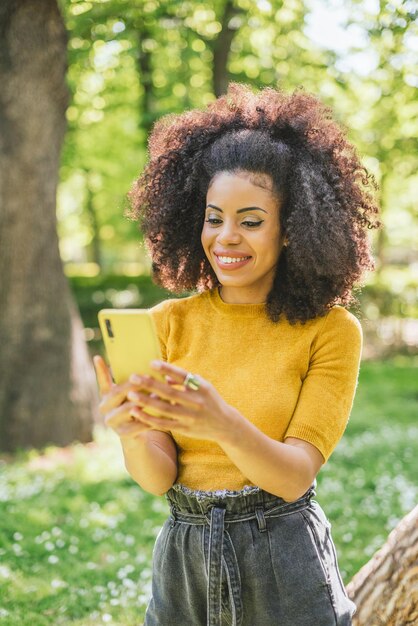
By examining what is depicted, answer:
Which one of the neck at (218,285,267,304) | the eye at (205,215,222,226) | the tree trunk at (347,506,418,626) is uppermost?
the eye at (205,215,222,226)

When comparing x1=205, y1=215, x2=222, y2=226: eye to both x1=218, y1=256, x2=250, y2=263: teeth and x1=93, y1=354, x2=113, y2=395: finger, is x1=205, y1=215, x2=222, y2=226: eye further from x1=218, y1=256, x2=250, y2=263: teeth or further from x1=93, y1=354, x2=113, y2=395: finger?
x1=93, y1=354, x2=113, y2=395: finger

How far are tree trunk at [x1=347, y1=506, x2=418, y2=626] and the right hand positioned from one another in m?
1.29

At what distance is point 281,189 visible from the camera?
82.1 inches

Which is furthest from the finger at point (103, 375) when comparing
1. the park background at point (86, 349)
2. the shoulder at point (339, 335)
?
the park background at point (86, 349)

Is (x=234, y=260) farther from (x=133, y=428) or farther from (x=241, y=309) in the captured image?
(x=133, y=428)

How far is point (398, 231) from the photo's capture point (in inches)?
1184

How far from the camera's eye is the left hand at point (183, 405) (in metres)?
1.52

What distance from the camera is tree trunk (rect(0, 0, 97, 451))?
6750mm

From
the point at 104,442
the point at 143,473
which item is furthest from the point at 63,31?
the point at 143,473

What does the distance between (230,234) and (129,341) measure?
527mm

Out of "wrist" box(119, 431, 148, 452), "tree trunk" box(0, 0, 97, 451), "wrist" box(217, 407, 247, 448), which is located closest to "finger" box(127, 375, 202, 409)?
"wrist" box(217, 407, 247, 448)

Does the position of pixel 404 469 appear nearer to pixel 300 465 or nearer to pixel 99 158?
pixel 300 465

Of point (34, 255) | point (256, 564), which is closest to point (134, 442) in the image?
point (256, 564)

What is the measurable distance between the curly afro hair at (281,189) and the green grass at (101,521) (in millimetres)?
2354
